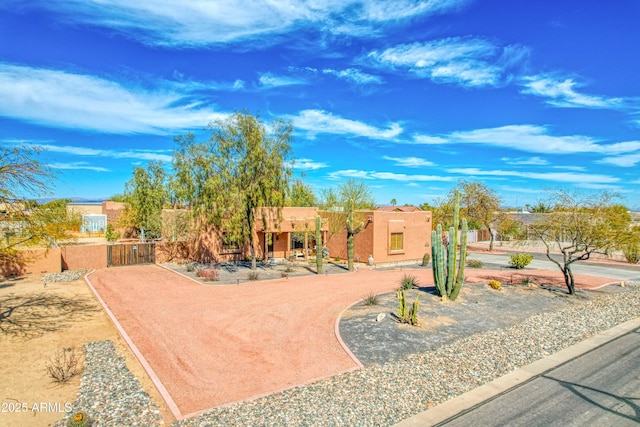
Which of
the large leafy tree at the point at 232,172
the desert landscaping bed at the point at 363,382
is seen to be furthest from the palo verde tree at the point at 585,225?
the large leafy tree at the point at 232,172

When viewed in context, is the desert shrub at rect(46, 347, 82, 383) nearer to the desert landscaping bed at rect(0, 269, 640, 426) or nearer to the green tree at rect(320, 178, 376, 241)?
the desert landscaping bed at rect(0, 269, 640, 426)

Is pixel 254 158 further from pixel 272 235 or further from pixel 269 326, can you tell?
pixel 269 326

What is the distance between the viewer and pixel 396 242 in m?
31.2

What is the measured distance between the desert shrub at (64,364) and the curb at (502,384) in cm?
834

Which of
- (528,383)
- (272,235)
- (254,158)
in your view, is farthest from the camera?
(272,235)

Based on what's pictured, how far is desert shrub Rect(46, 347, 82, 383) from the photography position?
31.0 feet

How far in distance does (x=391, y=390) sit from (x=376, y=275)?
16300 mm

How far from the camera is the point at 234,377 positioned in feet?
31.9

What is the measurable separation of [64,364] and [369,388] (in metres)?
8.33

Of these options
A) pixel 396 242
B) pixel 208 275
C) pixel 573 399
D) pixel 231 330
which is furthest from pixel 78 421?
pixel 396 242

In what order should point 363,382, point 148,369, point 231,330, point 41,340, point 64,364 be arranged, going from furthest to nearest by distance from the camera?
point 231,330, point 41,340, point 64,364, point 148,369, point 363,382

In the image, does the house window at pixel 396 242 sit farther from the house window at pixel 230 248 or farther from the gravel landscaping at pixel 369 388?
the gravel landscaping at pixel 369 388

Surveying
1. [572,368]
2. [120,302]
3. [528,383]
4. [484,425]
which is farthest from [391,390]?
[120,302]

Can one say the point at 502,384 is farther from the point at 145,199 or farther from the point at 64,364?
the point at 145,199
